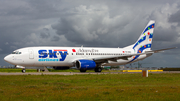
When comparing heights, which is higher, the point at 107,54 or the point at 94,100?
the point at 107,54

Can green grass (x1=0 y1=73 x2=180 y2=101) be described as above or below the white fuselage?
below

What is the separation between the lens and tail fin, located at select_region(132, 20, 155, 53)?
141 feet

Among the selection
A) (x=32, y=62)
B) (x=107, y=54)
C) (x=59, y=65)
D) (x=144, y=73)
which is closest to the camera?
(x=144, y=73)

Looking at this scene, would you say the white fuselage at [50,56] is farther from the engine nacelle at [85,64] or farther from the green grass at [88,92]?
the green grass at [88,92]

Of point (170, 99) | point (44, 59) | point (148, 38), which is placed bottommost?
point (170, 99)

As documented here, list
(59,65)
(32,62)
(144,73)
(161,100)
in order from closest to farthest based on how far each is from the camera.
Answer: (161,100) < (144,73) < (32,62) < (59,65)

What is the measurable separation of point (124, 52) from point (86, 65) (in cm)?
1130

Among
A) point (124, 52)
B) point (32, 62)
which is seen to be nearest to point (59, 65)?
point (32, 62)

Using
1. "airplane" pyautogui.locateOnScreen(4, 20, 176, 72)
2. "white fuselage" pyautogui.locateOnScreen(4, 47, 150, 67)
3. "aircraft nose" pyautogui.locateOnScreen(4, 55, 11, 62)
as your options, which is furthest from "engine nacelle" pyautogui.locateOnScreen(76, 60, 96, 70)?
"aircraft nose" pyautogui.locateOnScreen(4, 55, 11, 62)

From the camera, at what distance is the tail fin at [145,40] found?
141 ft

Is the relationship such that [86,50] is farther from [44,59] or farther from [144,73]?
[144,73]

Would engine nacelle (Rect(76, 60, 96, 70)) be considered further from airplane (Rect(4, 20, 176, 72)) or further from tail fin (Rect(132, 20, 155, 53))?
tail fin (Rect(132, 20, 155, 53))

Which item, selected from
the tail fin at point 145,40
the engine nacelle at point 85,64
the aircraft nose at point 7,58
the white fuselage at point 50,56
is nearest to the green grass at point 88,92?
the aircraft nose at point 7,58

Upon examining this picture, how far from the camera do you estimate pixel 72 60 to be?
34.8 m
